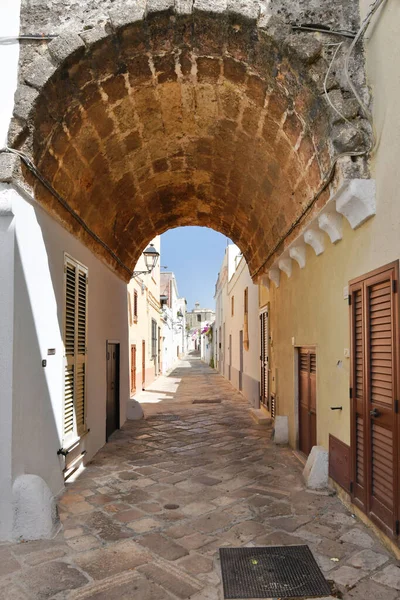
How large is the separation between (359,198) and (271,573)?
3217 millimetres

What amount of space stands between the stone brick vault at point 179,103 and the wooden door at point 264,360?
388cm

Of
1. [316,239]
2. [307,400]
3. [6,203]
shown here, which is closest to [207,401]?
[307,400]

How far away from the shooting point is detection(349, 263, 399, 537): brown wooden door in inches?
150

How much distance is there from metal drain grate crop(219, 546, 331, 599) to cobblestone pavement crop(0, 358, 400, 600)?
101 millimetres

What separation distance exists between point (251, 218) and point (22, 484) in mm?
6347

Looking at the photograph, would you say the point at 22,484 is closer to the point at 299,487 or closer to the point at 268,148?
the point at 299,487

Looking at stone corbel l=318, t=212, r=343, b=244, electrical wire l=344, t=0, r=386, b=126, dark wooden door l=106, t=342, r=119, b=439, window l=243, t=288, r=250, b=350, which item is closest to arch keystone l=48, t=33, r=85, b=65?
electrical wire l=344, t=0, r=386, b=126

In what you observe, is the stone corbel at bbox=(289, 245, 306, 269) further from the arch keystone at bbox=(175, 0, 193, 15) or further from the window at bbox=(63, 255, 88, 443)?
the arch keystone at bbox=(175, 0, 193, 15)

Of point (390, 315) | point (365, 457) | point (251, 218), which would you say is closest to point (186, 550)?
point (365, 457)

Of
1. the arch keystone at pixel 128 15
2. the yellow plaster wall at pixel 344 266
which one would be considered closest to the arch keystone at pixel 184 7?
the arch keystone at pixel 128 15

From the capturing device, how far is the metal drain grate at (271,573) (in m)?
3.24

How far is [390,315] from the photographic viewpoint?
12.8ft

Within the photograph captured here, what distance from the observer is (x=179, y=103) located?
5.96m

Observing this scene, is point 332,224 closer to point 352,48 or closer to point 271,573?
point 352,48
